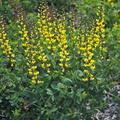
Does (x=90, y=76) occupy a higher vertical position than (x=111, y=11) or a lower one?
lower

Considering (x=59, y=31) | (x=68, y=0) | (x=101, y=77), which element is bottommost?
(x=101, y=77)

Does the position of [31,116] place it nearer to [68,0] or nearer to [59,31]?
[59,31]

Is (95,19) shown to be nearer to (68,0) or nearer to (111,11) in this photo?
→ (111,11)

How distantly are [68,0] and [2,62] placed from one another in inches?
163

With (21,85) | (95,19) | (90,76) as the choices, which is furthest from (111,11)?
(21,85)

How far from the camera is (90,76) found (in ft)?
10.6

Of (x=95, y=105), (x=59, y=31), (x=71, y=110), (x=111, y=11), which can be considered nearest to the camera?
(x=71, y=110)

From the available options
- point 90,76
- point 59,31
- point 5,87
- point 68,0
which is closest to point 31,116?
point 5,87

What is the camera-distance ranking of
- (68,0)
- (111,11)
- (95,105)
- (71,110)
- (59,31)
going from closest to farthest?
(71,110)
(95,105)
(59,31)
(111,11)
(68,0)

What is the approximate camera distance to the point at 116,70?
342 centimetres

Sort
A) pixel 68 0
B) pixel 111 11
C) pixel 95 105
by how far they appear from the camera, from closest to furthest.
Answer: pixel 95 105, pixel 111 11, pixel 68 0

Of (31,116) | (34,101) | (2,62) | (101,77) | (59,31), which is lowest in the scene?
(31,116)

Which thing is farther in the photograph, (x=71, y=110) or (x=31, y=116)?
(x=31, y=116)

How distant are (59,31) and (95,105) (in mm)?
1240
